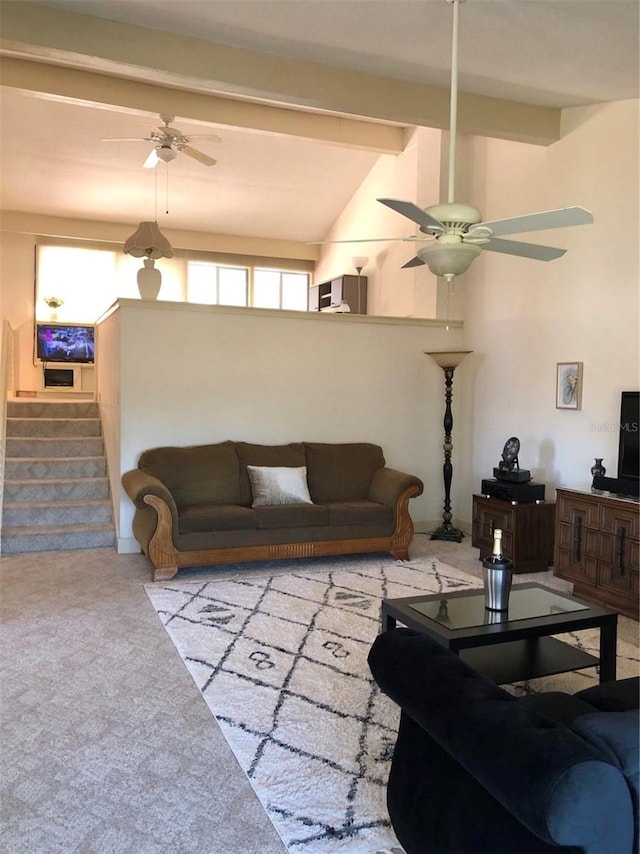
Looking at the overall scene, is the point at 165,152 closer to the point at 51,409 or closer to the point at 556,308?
the point at 51,409

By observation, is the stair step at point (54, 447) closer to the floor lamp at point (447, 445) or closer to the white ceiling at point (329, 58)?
the white ceiling at point (329, 58)

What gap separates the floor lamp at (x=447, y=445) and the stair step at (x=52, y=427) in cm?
360

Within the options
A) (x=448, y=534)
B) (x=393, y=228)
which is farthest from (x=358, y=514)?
(x=393, y=228)

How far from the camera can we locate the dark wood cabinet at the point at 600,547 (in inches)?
161

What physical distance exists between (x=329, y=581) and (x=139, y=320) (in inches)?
105

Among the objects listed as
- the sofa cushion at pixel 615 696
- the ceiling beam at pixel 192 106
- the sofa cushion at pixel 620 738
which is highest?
the ceiling beam at pixel 192 106

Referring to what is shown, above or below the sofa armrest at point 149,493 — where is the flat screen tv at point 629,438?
above

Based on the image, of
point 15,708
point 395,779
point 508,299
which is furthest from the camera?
point 508,299

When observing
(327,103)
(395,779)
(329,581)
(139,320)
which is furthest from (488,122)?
(395,779)

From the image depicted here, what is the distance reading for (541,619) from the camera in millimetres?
2781

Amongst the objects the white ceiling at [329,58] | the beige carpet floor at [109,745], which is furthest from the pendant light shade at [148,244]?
the beige carpet floor at [109,745]

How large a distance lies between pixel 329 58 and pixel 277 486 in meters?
3.16

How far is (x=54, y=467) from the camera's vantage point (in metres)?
6.16

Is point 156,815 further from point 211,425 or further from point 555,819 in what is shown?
point 211,425
